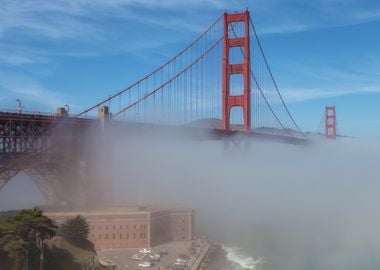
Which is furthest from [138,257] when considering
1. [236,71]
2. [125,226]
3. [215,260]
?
[236,71]

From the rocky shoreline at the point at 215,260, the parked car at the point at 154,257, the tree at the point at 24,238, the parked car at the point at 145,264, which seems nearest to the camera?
the tree at the point at 24,238

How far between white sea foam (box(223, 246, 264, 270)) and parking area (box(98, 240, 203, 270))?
1.83 metres

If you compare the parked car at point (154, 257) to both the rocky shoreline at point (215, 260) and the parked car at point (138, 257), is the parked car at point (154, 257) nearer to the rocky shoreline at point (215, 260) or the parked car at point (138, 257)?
the parked car at point (138, 257)

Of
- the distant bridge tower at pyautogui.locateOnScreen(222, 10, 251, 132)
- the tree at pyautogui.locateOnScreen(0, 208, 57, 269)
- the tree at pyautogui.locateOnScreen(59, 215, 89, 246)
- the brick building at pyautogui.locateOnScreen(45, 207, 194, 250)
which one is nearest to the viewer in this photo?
the tree at pyautogui.locateOnScreen(0, 208, 57, 269)

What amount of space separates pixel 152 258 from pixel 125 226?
8.51 ft

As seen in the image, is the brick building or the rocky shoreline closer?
the rocky shoreline

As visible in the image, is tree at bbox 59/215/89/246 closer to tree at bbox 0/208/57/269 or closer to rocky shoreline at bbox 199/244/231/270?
tree at bbox 0/208/57/269

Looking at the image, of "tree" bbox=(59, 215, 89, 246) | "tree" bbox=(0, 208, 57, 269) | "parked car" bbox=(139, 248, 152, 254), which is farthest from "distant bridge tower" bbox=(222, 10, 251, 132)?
"tree" bbox=(0, 208, 57, 269)

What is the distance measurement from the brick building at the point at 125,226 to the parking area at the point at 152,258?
46cm

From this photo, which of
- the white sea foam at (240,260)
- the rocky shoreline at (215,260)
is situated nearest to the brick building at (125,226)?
the rocky shoreline at (215,260)

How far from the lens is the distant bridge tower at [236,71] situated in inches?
1449

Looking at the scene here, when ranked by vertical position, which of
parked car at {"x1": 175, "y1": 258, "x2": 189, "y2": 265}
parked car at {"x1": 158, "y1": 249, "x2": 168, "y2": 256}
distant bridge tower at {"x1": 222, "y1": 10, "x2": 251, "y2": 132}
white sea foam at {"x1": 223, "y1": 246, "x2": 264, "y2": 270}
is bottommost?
white sea foam at {"x1": 223, "y1": 246, "x2": 264, "y2": 270}

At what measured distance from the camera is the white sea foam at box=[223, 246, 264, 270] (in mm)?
25781

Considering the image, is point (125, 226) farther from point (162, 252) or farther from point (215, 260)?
point (215, 260)
